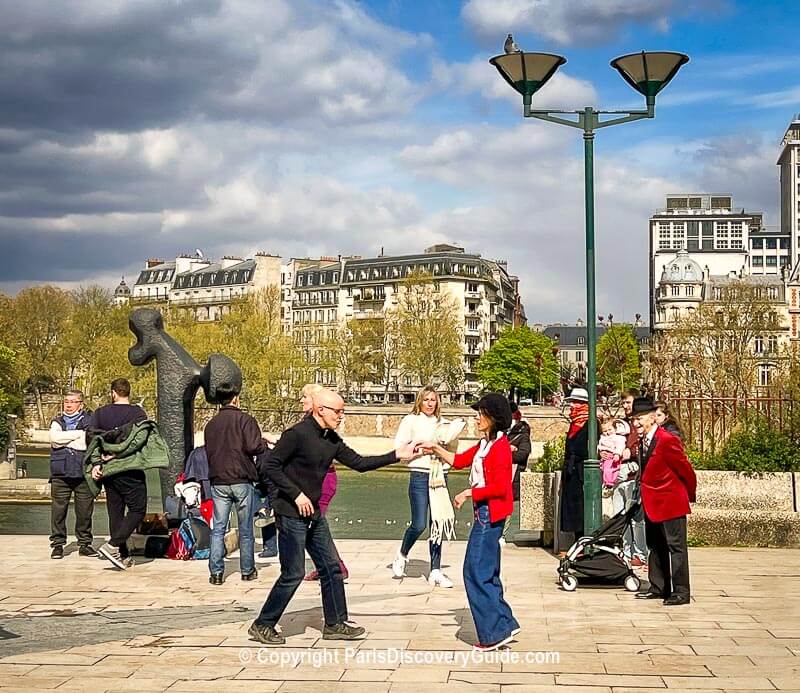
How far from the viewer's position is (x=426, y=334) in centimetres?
9125

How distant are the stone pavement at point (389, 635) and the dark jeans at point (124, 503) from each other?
14.3 inches

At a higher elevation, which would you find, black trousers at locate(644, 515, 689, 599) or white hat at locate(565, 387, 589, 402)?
white hat at locate(565, 387, 589, 402)

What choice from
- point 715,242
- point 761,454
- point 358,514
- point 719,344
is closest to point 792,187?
point 715,242

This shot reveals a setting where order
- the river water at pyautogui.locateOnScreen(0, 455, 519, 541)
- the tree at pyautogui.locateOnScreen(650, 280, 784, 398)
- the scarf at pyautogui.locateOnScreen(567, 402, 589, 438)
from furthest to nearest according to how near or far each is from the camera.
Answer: the tree at pyautogui.locateOnScreen(650, 280, 784, 398) → the river water at pyautogui.locateOnScreen(0, 455, 519, 541) → the scarf at pyautogui.locateOnScreen(567, 402, 589, 438)

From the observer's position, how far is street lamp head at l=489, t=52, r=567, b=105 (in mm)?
12984

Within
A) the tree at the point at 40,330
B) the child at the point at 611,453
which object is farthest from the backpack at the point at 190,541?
the tree at the point at 40,330

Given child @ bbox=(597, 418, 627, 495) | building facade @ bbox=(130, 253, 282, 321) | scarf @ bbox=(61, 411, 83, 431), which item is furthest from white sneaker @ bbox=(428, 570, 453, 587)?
building facade @ bbox=(130, 253, 282, 321)

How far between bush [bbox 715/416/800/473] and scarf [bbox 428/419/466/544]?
16.5 feet

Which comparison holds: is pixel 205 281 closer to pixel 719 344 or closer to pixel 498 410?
pixel 719 344

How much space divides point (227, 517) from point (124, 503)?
66.8 inches

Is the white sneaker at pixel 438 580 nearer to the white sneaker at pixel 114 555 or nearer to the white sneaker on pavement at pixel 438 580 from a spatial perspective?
the white sneaker on pavement at pixel 438 580

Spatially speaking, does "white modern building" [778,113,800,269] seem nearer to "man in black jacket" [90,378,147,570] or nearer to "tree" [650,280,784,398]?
"tree" [650,280,784,398]

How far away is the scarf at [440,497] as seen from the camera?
1150 centimetres

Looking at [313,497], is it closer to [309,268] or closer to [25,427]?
[25,427]
